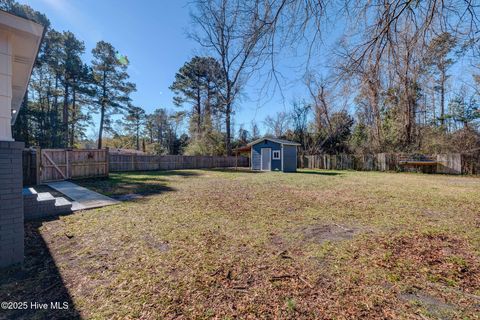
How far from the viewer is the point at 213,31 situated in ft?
11.0

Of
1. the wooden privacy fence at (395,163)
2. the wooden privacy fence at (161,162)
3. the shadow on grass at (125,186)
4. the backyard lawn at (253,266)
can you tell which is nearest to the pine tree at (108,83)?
the wooden privacy fence at (161,162)

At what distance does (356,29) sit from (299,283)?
3.12 meters

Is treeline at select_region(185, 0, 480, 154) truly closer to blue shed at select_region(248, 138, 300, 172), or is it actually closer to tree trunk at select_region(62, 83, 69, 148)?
blue shed at select_region(248, 138, 300, 172)

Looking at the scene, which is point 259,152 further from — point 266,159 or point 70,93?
point 70,93

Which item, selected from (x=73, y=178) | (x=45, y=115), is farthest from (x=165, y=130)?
(x=73, y=178)

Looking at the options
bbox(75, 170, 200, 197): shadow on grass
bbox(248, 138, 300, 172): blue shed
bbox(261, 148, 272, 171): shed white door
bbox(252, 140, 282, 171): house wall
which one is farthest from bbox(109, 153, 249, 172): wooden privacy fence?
bbox(75, 170, 200, 197): shadow on grass

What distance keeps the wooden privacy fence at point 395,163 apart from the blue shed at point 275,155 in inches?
173

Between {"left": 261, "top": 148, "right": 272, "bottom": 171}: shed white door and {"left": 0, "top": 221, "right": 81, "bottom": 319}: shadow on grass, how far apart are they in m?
Answer: 15.9

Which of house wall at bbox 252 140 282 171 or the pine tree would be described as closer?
house wall at bbox 252 140 282 171

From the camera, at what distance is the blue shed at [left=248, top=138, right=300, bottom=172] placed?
56.4 ft

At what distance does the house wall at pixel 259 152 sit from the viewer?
17.4 meters

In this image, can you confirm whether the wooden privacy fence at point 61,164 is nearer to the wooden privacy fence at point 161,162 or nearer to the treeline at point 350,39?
the wooden privacy fence at point 161,162

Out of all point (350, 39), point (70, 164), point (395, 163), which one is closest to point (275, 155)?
point (395, 163)

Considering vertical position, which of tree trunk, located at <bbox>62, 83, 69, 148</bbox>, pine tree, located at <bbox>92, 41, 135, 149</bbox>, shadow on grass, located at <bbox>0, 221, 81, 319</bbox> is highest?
pine tree, located at <bbox>92, 41, 135, 149</bbox>
